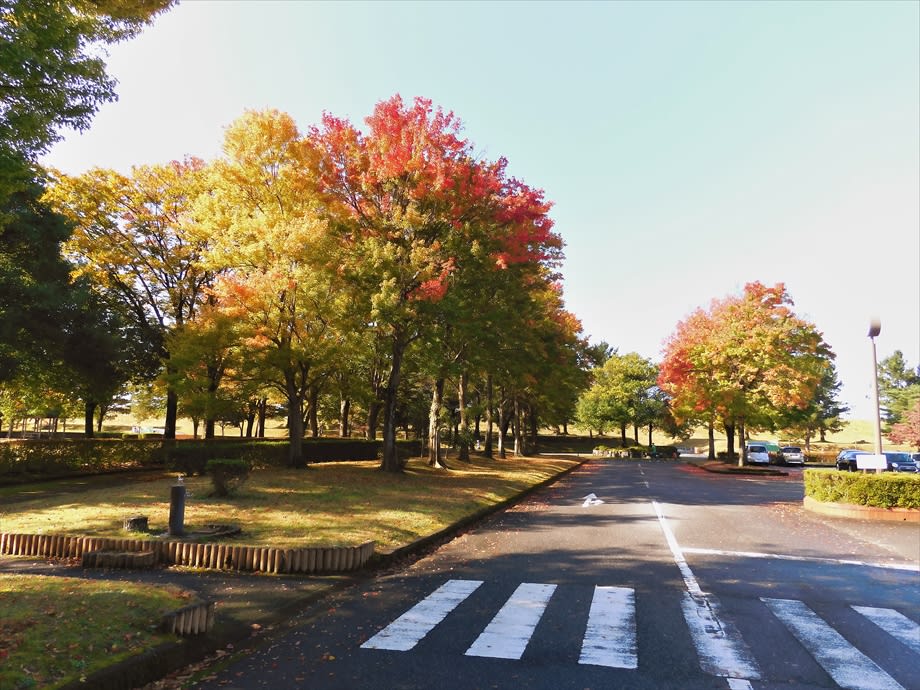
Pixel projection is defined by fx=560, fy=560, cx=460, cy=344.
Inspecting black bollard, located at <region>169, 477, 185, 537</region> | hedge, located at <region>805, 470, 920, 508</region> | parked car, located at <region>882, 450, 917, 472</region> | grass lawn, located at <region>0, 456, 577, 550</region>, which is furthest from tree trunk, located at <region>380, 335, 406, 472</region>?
parked car, located at <region>882, 450, 917, 472</region>

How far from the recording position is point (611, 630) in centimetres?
586

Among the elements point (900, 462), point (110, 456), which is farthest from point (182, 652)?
point (900, 462)

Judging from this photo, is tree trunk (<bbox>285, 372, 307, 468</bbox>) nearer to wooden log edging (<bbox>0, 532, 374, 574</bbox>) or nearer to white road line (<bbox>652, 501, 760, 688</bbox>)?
wooden log edging (<bbox>0, 532, 374, 574</bbox>)

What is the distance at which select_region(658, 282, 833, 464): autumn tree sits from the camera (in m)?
33.4

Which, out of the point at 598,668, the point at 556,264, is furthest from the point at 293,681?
the point at 556,264

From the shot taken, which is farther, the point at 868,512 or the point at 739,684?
the point at 868,512

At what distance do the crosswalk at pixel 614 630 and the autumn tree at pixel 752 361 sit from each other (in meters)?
29.7

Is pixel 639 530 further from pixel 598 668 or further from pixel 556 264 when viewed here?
pixel 556 264

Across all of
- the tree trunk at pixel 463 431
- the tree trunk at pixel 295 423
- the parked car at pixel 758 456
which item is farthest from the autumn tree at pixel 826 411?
the tree trunk at pixel 295 423

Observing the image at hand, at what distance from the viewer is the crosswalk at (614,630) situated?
5.01 meters

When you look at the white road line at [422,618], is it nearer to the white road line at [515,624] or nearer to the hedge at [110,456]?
the white road line at [515,624]

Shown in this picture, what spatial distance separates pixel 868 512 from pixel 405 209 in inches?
673

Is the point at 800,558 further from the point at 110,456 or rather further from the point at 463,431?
the point at 110,456

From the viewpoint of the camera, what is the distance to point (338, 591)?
7.51m
